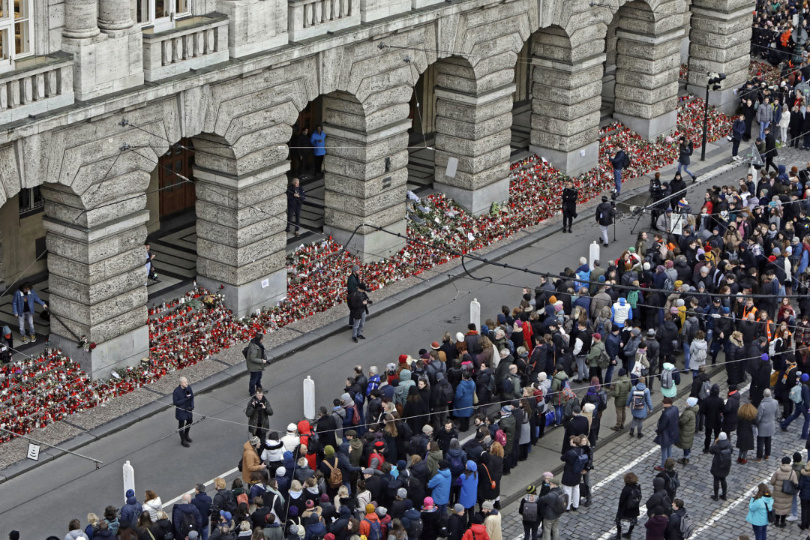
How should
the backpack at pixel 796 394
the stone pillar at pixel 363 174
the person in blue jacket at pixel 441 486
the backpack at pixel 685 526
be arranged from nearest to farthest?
1. the backpack at pixel 685 526
2. the person in blue jacket at pixel 441 486
3. the backpack at pixel 796 394
4. the stone pillar at pixel 363 174

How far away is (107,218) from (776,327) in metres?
15.3

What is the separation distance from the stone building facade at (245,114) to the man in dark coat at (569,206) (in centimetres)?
207

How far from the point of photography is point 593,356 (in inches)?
1487

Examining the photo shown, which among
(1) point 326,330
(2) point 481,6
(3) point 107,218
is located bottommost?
(1) point 326,330

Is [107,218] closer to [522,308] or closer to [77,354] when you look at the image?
[77,354]

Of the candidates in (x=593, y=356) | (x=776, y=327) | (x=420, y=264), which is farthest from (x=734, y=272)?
(x=420, y=264)

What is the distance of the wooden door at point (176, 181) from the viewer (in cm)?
4481

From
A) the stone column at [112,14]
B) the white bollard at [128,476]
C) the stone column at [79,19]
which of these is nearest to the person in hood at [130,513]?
the white bollard at [128,476]

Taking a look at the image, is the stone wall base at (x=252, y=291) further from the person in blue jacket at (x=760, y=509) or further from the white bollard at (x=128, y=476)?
the person in blue jacket at (x=760, y=509)

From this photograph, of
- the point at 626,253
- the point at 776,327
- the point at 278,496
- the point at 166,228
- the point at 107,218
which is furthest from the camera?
the point at 166,228

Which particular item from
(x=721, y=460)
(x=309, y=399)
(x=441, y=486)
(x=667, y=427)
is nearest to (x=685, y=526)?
(x=721, y=460)

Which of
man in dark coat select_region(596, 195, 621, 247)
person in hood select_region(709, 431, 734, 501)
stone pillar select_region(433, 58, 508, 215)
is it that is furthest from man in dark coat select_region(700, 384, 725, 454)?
stone pillar select_region(433, 58, 508, 215)

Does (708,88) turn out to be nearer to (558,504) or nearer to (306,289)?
(306,289)

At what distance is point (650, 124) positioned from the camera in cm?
5525
